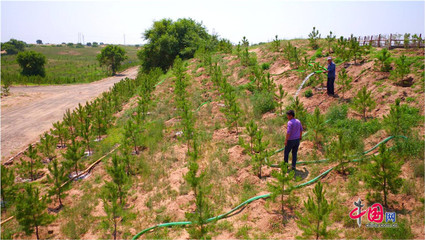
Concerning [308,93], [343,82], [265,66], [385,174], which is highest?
[265,66]

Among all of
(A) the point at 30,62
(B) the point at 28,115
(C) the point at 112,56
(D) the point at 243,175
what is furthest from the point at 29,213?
(C) the point at 112,56

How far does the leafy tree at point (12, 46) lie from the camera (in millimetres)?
78375

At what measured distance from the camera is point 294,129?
5820 mm

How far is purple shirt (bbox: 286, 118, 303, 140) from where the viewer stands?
5.79 meters

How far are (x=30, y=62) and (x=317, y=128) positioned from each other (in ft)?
142

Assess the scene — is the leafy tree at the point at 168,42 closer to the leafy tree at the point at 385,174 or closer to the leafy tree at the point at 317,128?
the leafy tree at the point at 317,128

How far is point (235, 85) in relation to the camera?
13797 millimetres

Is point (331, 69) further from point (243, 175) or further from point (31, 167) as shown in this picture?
point (31, 167)

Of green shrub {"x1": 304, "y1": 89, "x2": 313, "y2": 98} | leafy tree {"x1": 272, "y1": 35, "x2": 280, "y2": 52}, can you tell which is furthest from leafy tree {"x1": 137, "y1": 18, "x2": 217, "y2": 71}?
green shrub {"x1": 304, "y1": 89, "x2": 313, "y2": 98}

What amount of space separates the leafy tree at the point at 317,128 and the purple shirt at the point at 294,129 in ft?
3.88

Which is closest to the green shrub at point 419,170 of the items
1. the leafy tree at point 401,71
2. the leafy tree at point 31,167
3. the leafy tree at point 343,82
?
the leafy tree at point 401,71

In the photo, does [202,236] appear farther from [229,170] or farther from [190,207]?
[229,170]

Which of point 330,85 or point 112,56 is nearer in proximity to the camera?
point 330,85

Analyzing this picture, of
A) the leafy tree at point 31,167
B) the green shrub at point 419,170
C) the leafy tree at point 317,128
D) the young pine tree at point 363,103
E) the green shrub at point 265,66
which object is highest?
the green shrub at point 265,66
